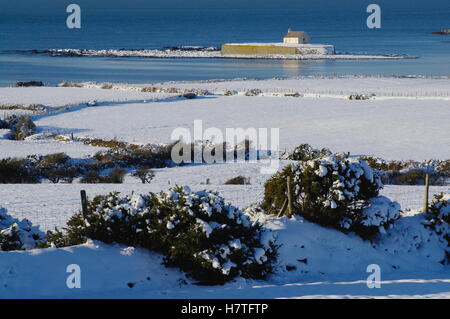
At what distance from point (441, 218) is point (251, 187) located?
673cm

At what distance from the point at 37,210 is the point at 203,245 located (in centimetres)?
667

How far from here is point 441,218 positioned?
44.5ft

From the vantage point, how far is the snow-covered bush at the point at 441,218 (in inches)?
529

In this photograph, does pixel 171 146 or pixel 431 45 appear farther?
pixel 431 45

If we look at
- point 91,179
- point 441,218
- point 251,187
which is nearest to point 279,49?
point 91,179

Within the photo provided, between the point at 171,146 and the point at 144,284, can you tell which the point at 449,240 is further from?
the point at 171,146

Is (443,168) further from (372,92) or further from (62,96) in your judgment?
(62,96)

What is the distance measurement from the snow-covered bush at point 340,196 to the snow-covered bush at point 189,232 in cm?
154

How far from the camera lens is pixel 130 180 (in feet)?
76.3

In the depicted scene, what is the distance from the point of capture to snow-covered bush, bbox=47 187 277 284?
1114 cm

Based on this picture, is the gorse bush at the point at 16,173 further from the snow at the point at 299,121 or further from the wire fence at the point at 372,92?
the wire fence at the point at 372,92
